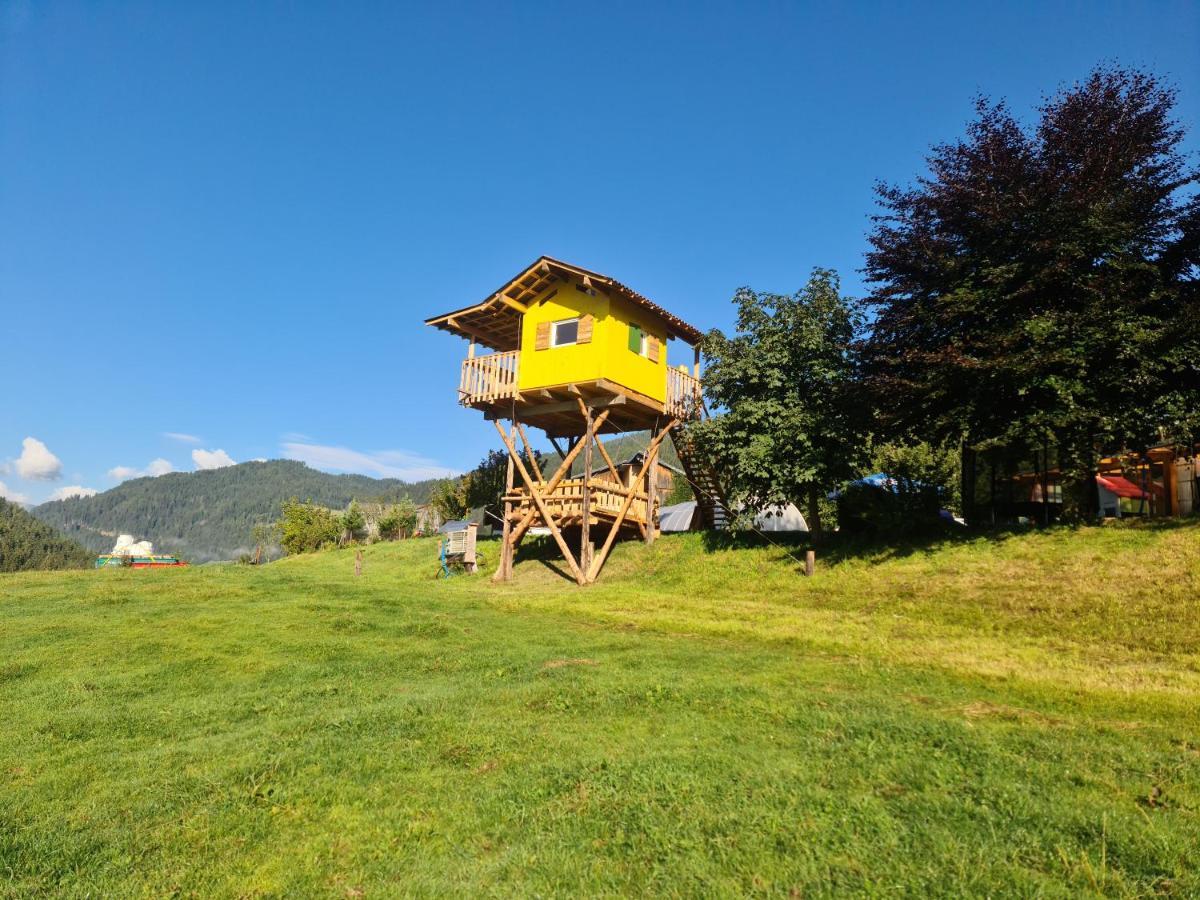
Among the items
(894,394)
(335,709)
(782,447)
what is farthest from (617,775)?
(782,447)

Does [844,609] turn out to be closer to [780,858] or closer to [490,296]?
[780,858]

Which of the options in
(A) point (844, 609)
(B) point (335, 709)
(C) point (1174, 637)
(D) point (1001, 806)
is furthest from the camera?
(A) point (844, 609)

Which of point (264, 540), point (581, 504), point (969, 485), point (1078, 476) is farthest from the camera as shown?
point (264, 540)

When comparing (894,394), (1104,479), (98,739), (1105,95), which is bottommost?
(98,739)

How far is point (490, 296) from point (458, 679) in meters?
16.7

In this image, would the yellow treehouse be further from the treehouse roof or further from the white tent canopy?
the white tent canopy

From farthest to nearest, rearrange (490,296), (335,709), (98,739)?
(490,296) < (335,709) < (98,739)

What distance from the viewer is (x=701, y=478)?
81.1 feet

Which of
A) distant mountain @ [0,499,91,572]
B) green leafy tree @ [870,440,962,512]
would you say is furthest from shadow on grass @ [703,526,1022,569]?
distant mountain @ [0,499,91,572]

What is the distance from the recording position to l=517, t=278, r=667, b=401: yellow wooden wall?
71.3 ft

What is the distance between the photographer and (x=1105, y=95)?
49.7ft

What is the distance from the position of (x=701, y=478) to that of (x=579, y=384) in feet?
20.3

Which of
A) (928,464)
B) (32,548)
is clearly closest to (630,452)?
(928,464)

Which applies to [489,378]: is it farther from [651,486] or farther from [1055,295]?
[1055,295]
